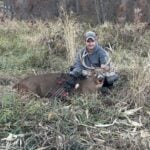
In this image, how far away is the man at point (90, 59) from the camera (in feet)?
28.6

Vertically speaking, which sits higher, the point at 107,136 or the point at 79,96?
the point at 79,96

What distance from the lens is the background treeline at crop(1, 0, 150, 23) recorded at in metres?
20.5

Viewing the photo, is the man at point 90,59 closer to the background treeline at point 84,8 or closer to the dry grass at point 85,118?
the dry grass at point 85,118

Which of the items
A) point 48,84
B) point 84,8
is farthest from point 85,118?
point 84,8

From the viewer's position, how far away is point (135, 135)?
7.18 meters

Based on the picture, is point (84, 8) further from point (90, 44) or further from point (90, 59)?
point (90, 44)

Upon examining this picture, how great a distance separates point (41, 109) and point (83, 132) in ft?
2.48

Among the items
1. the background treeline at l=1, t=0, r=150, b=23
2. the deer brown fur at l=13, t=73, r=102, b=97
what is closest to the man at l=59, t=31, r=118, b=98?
the deer brown fur at l=13, t=73, r=102, b=97

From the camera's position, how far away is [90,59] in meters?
8.90

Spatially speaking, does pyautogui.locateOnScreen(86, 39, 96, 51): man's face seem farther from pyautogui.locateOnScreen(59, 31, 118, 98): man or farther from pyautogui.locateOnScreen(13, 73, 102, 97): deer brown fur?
pyautogui.locateOnScreen(13, 73, 102, 97): deer brown fur

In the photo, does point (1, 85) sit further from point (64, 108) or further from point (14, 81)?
point (64, 108)

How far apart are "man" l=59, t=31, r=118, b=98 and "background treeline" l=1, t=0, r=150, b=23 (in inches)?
425

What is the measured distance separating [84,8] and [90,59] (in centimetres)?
1436

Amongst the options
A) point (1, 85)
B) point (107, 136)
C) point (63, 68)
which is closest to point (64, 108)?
point (107, 136)
